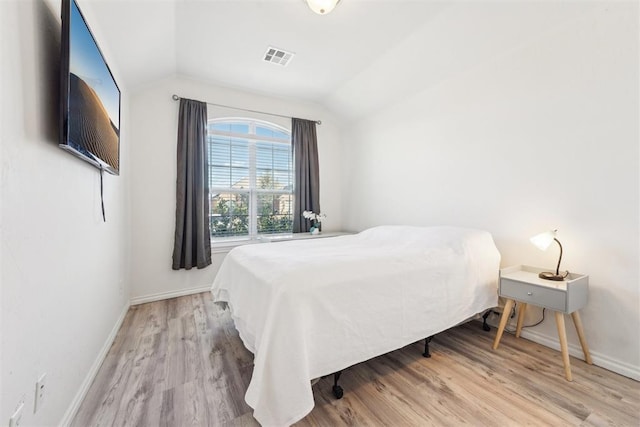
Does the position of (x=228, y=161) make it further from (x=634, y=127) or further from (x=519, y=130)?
(x=634, y=127)

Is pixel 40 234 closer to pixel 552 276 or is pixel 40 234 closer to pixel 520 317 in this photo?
pixel 552 276

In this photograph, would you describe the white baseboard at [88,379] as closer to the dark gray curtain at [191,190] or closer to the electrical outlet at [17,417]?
the electrical outlet at [17,417]

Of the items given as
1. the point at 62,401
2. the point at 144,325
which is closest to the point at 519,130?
the point at 62,401

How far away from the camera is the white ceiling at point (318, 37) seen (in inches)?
83.2

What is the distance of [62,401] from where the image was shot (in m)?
1.33

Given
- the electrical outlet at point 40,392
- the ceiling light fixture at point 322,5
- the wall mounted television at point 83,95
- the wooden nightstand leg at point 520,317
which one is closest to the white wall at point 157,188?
the wall mounted television at point 83,95

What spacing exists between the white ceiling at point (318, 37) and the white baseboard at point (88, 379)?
2.26m

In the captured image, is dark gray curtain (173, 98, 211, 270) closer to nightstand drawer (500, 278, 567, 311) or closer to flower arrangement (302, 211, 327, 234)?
flower arrangement (302, 211, 327, 234)

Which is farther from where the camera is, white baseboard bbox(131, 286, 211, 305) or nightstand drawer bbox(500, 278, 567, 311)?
white baseboard bbox(131, 286, 211, 305)

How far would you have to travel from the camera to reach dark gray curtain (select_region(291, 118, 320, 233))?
4.10m

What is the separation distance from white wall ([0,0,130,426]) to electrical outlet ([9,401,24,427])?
0.03m

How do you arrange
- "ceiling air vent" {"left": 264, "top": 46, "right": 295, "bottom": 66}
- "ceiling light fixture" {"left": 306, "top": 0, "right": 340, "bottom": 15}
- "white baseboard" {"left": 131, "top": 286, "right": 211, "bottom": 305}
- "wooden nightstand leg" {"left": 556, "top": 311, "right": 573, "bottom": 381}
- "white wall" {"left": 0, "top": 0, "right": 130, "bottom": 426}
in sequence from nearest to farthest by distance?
1. "white wall" {"left": 0, "top": 0, "right": 130, "bottom": 426}
2. "wooden nightstand leg" {"left": 556, "top": 311, "right": 573, "bottom": 381}
3. "ceiling light fixture" {"left": 306, "top": 0, "right": 340, "bottom": 15}
4. "ceiling air vent" {"left": 264, "top": 46, "right": 295, "bottom": 66}
5. "white baseboard" {"left": 131, "top": 286, "right": 211, "bottom": 305}

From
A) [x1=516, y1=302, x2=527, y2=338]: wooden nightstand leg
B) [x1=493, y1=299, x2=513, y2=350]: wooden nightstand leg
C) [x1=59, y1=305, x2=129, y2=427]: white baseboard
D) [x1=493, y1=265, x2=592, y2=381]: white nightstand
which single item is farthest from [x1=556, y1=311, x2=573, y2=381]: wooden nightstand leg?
[x1=59, y1=305, x2=129, y2=427]: white baseboard

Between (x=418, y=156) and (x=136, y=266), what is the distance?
3.59 m
